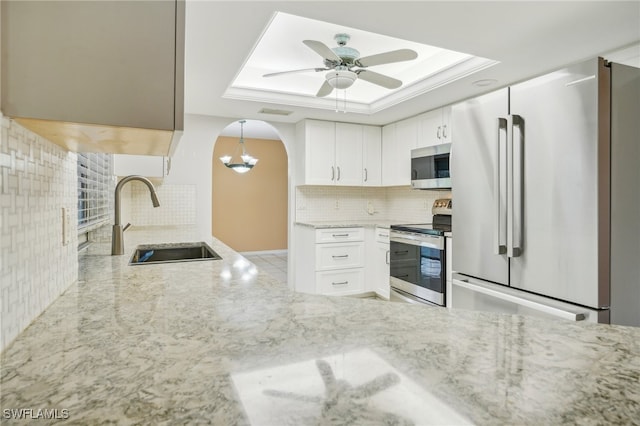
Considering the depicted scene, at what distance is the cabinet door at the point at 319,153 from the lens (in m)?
4.25

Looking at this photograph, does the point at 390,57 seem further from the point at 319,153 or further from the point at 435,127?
the point at 319,153

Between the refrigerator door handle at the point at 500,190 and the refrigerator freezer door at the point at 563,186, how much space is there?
0.24 ft

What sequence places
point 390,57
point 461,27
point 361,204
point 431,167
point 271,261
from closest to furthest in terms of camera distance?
point 461,27, point 390,57, point 431,167, point 361,204, point 271,261

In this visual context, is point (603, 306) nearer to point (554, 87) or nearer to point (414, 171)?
point (554, 87)

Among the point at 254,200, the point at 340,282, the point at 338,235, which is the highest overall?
the point at 254,200

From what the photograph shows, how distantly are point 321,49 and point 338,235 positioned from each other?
2357mm

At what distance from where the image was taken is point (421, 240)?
3.33 m

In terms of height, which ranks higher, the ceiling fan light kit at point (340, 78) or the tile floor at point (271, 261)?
the ceiling fan light kit at point (340, 78)

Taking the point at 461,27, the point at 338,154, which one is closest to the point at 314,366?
the point at 461,27

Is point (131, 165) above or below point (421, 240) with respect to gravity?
above

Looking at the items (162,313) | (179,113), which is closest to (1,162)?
(179,113)

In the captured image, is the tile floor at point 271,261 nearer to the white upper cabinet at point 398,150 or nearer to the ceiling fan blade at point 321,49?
the white upper cabinet at point 398,150

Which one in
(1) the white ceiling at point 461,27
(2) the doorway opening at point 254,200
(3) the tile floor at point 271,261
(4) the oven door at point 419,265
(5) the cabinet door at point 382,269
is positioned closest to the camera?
(1) the white ceiling at point 461,27

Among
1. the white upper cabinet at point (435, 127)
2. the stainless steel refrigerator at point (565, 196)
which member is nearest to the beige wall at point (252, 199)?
the white upper cabinet at point (435, 127)
